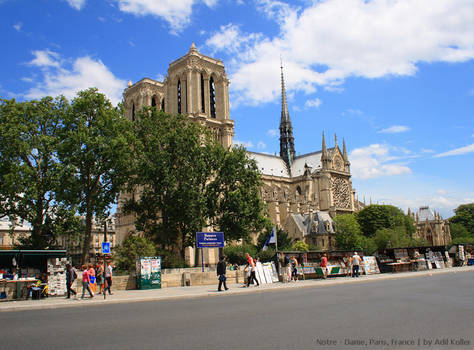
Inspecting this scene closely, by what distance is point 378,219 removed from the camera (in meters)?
80.4

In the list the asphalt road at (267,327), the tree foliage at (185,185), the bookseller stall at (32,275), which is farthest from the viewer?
the tree foliage at (185,185)

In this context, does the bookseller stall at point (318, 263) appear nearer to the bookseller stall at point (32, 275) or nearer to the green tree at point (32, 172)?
the bookseller stall at point (32, 275)

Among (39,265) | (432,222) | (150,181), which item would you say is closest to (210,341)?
(39,265)

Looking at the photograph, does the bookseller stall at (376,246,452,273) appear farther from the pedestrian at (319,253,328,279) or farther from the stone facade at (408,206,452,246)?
the stone facade at (408,206,452,246)

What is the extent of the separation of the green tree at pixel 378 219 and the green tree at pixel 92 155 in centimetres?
5843

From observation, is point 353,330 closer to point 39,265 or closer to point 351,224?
point 39,265

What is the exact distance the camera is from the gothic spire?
10638 cm

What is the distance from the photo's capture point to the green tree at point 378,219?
263ft

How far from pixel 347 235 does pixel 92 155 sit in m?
50.4

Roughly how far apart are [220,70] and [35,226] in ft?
163

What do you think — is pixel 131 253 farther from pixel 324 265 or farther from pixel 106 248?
pixel 324 265

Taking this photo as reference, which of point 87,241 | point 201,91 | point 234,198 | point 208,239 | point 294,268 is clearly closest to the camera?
point 294,268

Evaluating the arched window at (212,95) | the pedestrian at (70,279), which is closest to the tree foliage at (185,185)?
the pedestrian at (70,279)

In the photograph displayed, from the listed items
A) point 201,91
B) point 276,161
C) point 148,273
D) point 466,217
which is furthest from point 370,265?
point 466,217
